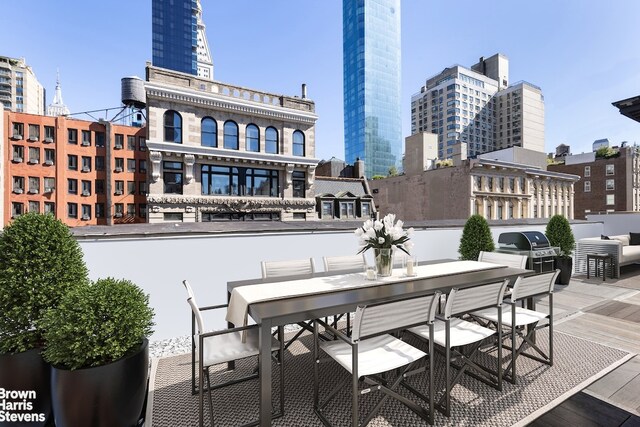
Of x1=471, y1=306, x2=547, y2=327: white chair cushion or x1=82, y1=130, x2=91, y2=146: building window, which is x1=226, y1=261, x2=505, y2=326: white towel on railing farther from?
x1=82, y1=130, x2=91, y2=146: building window

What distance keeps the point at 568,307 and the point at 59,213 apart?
3179cm

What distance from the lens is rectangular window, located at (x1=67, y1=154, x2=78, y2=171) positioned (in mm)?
23884

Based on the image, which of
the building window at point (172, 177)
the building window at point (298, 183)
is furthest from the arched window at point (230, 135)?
the building window at point (298, 183)

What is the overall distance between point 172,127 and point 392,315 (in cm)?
1881

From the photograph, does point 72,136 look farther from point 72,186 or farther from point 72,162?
point 72,186

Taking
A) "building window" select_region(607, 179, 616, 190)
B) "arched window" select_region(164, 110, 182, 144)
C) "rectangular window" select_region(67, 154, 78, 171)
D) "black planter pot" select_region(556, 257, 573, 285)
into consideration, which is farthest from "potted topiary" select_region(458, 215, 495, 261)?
"building window" select_region(607, 179, 616, 190)

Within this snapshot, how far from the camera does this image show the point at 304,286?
10.4ft

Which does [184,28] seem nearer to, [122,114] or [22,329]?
[122,114]

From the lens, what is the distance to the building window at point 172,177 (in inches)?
682

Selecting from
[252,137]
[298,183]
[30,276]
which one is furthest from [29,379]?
[298,183]

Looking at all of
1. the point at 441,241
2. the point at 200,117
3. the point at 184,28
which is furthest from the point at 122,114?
the point at 184,28

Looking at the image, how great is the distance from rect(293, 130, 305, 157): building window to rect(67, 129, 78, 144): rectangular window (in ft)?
63.6

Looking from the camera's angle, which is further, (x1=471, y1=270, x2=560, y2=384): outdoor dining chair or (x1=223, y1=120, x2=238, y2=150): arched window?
(x1=223, y1=120, x2=238, y2=150): arched window

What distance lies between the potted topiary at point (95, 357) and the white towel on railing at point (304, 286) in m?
0.85
